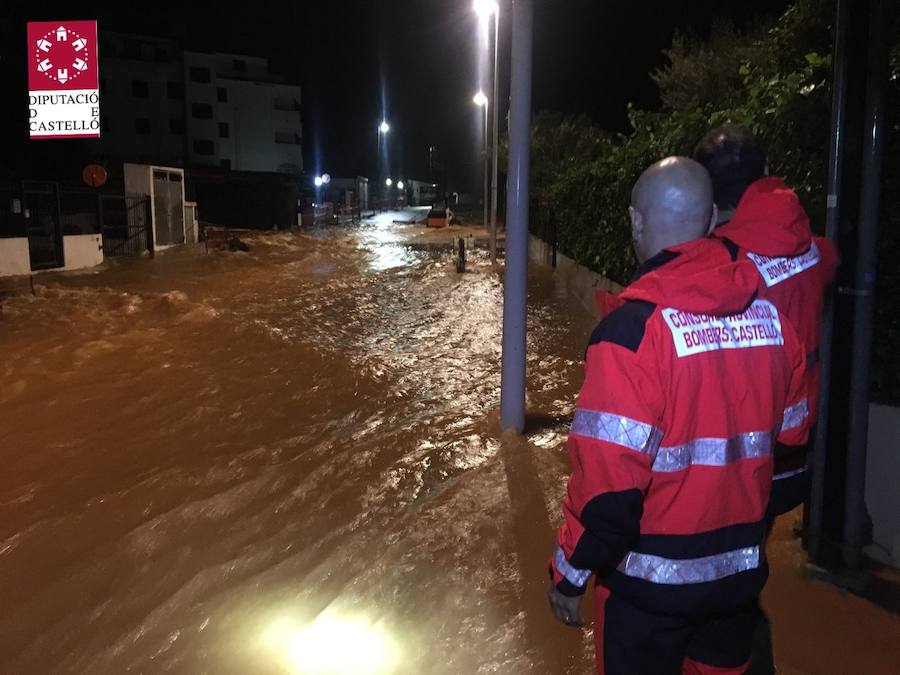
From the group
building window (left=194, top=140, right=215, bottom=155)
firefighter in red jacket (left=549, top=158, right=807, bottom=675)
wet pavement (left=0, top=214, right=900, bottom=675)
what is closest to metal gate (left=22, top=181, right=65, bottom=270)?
wet pavement (left=0, top=214, right=900, bottom=675)

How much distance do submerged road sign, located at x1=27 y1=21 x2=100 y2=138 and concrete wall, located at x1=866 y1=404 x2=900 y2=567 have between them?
61.5ft

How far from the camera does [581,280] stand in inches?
500

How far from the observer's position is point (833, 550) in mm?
3391

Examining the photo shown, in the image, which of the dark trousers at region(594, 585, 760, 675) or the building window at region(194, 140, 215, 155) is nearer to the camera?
the dark trousers at region(594, 585, 760, 675)

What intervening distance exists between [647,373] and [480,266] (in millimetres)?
A: 17856

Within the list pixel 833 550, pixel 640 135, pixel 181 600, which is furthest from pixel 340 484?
pixel 640 135

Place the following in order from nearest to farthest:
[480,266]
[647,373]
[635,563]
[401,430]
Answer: [647,373] → [635,563] → [401,430] → [480,266]

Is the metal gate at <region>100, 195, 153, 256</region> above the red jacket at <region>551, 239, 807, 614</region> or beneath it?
above

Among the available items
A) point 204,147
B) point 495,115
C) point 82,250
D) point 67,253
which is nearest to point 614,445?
point 495,115

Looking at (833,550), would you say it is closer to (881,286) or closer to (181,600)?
(881,286)

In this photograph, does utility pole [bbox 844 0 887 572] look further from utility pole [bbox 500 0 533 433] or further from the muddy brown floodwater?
utility pole [bbox 500 0 533 433]

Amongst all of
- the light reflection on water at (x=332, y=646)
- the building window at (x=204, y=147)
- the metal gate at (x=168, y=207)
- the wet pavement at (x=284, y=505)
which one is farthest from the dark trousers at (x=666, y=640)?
the building window at (x=204, y=147)

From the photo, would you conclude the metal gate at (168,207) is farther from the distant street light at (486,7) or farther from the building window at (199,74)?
the building window at (199,74)

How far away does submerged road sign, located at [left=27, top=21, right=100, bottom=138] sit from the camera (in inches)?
706
